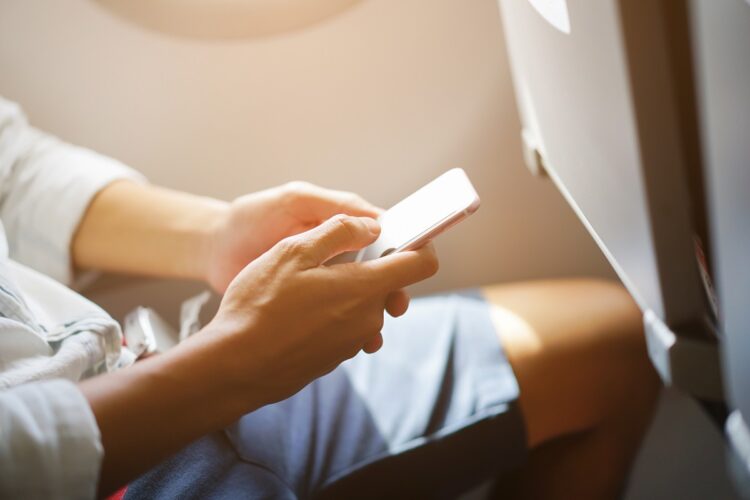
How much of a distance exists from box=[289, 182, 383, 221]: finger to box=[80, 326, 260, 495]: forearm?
9.4 inches

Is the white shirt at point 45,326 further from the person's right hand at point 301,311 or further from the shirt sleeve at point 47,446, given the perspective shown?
the person's right hand at point 301,311

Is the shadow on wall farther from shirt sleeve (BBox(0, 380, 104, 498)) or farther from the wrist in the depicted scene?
shirt sleeve (BBox(0, 380, 104, 498))

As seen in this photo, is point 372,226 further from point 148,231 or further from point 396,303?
point 148,231

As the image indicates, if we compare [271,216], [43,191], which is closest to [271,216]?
[271,216]

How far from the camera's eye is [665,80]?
1.14 feet

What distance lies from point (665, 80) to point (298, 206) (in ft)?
1.29

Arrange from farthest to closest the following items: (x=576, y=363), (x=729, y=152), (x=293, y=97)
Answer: (x=293, y=97), (x=576, y=363), (x=729, y=152)

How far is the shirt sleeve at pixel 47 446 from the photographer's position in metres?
0.37

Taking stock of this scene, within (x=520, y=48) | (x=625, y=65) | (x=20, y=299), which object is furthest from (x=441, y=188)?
(x=20, y=299)

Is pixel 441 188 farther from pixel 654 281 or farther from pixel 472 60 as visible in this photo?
pixel 472 60

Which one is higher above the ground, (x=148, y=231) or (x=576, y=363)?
(x=148, y=231)

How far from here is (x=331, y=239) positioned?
0.50m

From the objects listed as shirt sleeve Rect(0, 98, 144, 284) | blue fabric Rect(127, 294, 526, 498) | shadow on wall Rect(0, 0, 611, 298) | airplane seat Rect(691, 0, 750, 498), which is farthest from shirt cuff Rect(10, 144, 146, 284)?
airplane seat Rect(691, 0, 750, 498)

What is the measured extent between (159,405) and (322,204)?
29 centimetres
